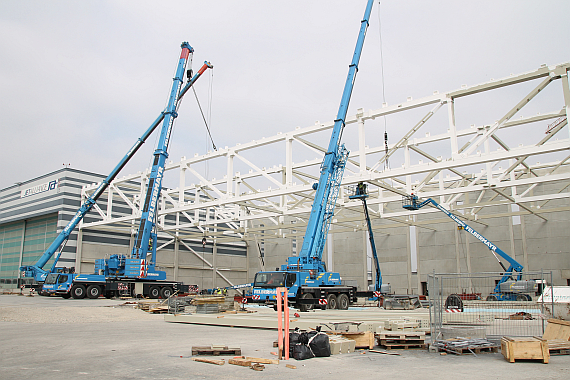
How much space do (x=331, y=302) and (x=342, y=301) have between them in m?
0.79

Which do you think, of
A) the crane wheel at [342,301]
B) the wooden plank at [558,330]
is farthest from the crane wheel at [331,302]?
the wooden plank at [558,330]

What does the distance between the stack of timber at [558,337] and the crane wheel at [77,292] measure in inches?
1130

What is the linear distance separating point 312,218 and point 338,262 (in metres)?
20.4

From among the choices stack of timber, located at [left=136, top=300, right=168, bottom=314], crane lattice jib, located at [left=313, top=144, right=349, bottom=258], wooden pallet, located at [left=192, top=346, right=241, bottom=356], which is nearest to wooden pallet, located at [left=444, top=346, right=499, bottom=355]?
wooden pallet, located at [left=192, top=346, right=241, bottom=356]

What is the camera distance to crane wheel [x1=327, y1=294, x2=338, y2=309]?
73.0 feet

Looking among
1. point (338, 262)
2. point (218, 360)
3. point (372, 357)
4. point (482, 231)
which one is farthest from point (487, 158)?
point (338, 262)

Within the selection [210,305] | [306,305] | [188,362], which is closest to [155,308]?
[210,305]

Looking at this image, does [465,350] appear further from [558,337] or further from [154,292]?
[154,292]

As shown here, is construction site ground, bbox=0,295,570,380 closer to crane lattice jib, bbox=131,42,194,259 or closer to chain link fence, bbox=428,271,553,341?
chain link fence, bbox=428,271,553,341

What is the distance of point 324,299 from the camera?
2162 cm

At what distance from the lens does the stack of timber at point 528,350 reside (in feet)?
26.1

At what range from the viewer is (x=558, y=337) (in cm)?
955

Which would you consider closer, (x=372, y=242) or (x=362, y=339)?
(x=362, y=339)

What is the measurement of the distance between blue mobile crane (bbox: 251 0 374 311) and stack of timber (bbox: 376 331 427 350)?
11.2m
